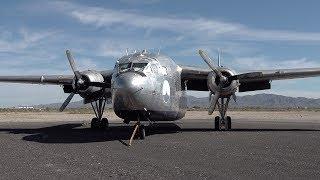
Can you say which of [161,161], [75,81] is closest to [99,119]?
[75,81]

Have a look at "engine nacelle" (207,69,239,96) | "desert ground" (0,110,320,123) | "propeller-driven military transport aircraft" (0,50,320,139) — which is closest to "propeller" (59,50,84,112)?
"propeller-driven military transport aircraft" (0,50,320,139)

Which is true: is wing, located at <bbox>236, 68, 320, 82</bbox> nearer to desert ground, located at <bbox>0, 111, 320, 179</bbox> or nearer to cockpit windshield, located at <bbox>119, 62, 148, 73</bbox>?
cockpit windshield, located at <bbox>119, 62, 148, 73</bbox>

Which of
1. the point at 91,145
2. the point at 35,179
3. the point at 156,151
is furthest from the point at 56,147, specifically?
the point at 35,179

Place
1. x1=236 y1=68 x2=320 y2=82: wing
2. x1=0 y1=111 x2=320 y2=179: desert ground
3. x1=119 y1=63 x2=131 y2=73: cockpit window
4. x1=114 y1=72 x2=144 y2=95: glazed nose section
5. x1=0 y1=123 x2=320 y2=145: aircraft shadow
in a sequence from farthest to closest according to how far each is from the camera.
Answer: x1=236 y1=68 x2=320 y2=82: wing
x1=0 y1=123 x2=320 y2=145: aircraft shadow
x1=119 y1=63 x2=131 y2=73: cockpit window
x1=114 y1=72 x2=144 y2=95: glazed nose section
x1=0 y1=111 x2=320 y2=179: desert ground

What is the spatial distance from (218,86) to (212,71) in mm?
1160

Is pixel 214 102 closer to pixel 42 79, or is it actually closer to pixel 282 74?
pixel 282 74

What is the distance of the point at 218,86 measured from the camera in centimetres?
2625

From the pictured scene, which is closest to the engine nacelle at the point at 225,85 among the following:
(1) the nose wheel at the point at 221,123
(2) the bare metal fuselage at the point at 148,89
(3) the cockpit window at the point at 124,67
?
(2) the bare metal fuselage at the point at 148,89

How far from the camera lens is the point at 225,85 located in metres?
26.3

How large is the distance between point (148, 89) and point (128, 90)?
4.55 ft

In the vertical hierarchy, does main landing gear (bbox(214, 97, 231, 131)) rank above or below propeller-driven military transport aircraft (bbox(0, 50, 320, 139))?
below

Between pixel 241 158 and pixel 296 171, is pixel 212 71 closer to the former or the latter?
pixel 241 158

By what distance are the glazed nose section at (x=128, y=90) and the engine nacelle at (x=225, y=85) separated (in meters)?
7.43

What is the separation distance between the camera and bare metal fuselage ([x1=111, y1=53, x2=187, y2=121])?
19.4 metres
